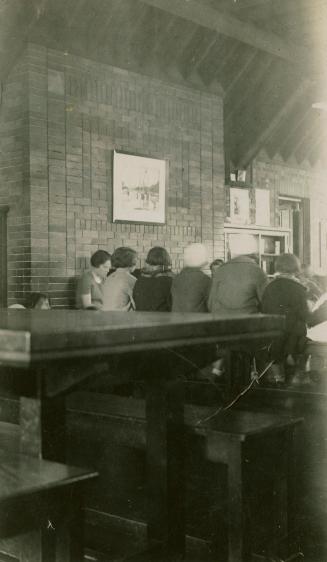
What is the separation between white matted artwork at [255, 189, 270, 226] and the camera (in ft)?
34.0

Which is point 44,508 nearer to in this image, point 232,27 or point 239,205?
point 232,27

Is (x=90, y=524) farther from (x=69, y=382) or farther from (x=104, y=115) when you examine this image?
(x=104, y=115)

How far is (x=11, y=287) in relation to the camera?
641 cm

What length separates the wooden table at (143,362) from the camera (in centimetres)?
145

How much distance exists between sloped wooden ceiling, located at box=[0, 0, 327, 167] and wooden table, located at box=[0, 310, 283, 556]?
16.3ft

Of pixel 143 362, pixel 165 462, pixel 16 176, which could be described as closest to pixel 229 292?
pixel 16 176

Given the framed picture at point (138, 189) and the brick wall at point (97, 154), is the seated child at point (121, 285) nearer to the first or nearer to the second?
the brick wall at point (97, 154)

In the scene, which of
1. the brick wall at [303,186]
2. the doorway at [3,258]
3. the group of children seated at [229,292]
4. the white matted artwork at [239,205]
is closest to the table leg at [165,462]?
the group of children seated at [229,292]

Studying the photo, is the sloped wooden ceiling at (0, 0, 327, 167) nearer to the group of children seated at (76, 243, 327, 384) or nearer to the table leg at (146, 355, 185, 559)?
the group of children seated at (76, 243, 327, 384)

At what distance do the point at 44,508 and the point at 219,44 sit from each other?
703 centimetres

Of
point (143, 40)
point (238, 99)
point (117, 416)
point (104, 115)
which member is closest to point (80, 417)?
point (117, 416)

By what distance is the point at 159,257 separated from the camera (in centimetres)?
501

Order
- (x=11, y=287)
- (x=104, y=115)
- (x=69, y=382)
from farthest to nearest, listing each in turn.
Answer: (x=104, y=115), (x=11, y=287), (x=69, y=382)

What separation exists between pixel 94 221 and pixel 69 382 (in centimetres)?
527
